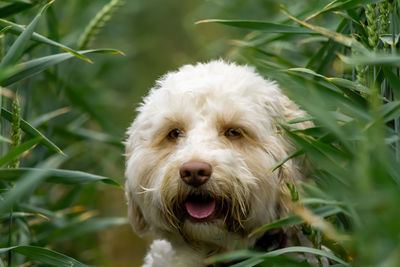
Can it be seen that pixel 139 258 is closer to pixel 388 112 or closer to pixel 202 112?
pixel 202 112

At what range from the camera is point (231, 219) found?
8.85ft

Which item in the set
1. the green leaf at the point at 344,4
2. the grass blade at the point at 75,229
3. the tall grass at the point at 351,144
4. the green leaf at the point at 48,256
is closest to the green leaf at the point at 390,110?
the tall grass at the point at 351,144

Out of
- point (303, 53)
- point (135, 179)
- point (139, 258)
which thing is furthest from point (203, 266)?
point (139, 258)

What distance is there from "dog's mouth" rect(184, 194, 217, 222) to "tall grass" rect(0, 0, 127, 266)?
0.30m

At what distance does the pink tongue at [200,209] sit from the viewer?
8.73 feet

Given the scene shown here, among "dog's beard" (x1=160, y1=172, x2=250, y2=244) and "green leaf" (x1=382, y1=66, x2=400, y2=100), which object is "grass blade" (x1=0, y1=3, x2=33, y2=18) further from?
"green leaf" (x1=382, y1=66, x2=400, y2=100)

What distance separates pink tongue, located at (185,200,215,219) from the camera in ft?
8.73

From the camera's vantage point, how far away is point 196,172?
2.51m

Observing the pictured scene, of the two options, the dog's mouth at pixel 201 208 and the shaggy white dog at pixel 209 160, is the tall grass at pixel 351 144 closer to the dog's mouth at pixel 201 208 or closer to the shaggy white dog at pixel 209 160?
the shaggy white dog at pixel 209 160

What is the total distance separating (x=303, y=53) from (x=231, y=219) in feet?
6.95

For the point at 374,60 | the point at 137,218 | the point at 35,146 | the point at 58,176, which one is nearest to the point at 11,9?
the point at 58,176

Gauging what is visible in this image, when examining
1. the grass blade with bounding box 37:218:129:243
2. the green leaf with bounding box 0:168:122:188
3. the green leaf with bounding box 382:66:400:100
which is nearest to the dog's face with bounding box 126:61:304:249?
the green leaf with bounding box 0:168:122:188

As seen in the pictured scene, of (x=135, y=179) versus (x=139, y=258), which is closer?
(x=135, y=179)

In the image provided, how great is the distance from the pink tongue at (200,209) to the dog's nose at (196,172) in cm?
16
